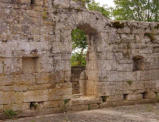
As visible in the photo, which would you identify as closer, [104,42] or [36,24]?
[36,24]

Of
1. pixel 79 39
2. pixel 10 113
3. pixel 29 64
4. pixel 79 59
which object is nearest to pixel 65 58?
pixel 29 64

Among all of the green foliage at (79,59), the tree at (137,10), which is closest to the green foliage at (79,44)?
the green foliage at (79,59)

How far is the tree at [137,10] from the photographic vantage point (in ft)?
79.0

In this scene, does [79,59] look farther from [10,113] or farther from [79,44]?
[10,113]

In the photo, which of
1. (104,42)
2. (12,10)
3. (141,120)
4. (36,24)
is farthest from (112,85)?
(12,10)

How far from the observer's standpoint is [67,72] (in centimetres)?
1045

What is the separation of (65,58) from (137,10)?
619 inches

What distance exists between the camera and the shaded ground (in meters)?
9.23

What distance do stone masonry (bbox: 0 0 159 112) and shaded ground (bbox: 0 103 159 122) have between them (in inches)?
19.9

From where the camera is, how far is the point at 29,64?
32.7 ft

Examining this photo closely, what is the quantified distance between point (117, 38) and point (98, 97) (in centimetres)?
249

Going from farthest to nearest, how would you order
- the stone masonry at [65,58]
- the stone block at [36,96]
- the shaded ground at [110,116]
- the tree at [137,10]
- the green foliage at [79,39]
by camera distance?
1. the tree at [137,10]
2. the green foliage at [79,39]
3. the stone block at [36,96]
4. the stone masonry at [65,58]
5. the shaded ground at [110,116]

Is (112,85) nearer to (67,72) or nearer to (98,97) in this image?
(98,97)

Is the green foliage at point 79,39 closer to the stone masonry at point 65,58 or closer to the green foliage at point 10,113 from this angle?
the stone masonry at point 65,58
